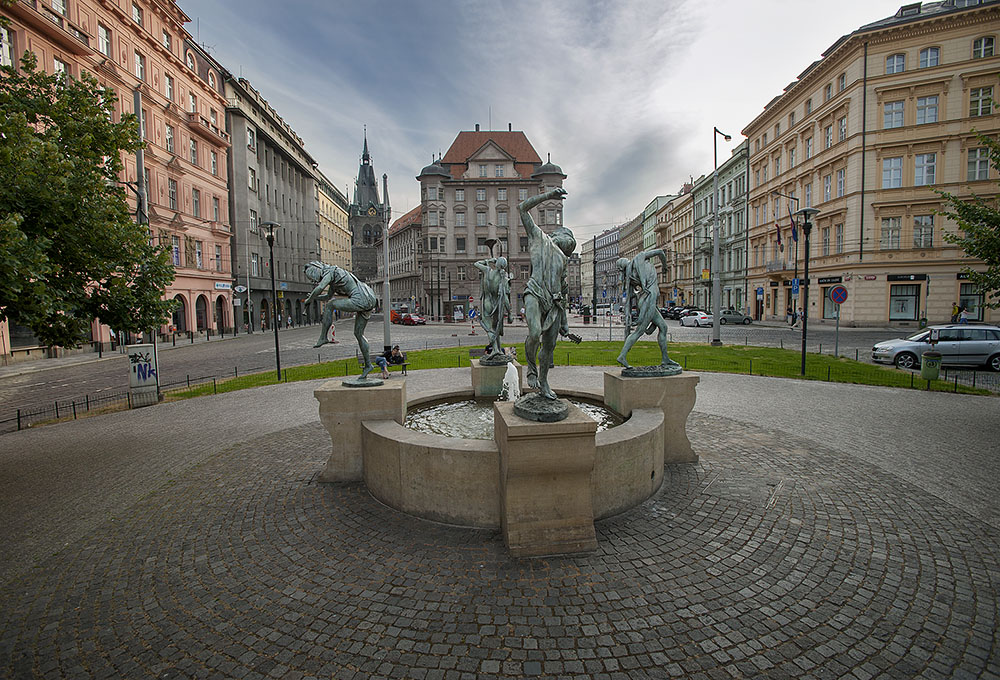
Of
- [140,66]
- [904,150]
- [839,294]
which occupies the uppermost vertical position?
[140,66]

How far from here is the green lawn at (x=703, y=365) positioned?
13.6 metres

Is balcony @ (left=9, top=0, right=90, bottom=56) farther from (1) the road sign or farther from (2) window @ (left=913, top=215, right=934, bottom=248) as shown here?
(2) window @ (left=913, top=215, right=934, bottom=248)

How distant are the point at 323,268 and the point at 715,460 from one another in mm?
6600

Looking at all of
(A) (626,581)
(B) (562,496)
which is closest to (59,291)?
(B) (562,496)

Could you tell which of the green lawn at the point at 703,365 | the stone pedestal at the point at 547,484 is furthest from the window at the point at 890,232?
the stone pedestal at the point at 547,484

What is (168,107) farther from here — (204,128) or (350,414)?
(350,414)

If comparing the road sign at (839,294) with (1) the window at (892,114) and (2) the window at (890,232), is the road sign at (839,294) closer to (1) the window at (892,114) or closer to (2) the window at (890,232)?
(2) the window at (890,232)

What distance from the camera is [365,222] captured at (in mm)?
114188

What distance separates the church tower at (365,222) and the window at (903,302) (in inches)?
3206

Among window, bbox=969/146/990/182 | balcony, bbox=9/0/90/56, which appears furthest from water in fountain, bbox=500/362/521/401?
window, bbox=969/146/990/182

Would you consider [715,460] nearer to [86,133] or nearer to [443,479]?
[443,479]

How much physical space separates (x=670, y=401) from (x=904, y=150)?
39.6m

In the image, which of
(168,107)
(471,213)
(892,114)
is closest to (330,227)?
(471,213)

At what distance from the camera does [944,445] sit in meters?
7.66
